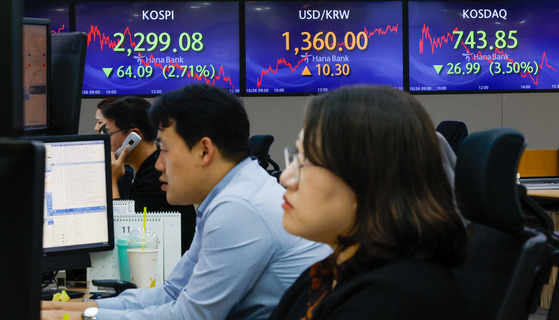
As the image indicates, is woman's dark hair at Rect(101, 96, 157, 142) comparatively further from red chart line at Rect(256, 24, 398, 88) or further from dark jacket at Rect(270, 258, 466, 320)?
dark jacket at Rect(270, 258, 466, 320)

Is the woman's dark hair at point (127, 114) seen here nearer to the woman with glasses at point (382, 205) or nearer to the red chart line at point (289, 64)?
the red chart line at point (289, 64)

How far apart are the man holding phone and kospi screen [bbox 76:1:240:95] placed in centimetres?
182

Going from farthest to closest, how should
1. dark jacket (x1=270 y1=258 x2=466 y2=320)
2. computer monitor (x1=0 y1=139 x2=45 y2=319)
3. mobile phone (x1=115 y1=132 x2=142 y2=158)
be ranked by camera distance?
mobile phone (x1=115 y1=132 x2=142 y2=158) < dark jacket (x1=270 y1=258 x2=466 y2=320) < computer monitor (x1=0 y1=139 x2=45 y2=319)

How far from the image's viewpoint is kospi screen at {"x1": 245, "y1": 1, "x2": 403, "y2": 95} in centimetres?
531

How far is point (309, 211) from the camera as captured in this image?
109 cm

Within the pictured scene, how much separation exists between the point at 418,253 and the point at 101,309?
981 mm

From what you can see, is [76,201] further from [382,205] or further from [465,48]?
[465,48]

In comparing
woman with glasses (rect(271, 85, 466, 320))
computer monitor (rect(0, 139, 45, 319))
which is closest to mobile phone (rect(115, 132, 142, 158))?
woman with glasses (rect(271, 85, 466, 320))

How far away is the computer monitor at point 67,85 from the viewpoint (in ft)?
7.48

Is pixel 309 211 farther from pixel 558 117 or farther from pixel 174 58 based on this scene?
pixel 558 117

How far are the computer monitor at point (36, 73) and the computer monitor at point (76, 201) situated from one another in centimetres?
12

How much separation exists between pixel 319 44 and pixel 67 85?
3.30 meters

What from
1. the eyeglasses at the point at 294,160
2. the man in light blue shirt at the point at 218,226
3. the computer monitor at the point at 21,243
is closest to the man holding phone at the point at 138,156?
the man in light blue shirt at the point at 218,226

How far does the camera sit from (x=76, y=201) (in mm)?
2131
